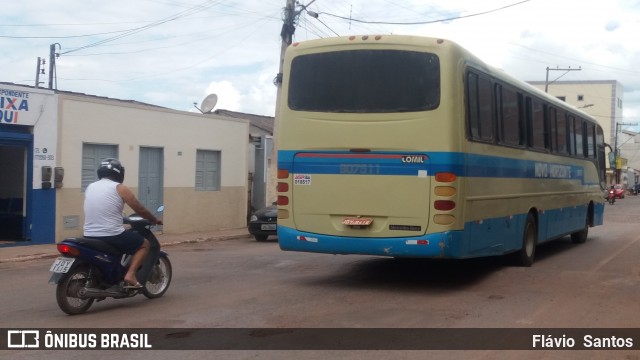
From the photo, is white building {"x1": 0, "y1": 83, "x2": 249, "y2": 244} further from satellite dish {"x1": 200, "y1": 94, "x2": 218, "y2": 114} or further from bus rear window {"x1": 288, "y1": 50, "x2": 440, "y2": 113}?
bus rear window {"x1": 288, "y1": 50, "x2": 440, "y2": 113}

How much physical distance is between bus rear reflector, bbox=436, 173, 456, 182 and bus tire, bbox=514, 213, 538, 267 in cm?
371

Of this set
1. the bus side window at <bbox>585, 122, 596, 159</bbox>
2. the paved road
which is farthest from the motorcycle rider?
the bus side window at <bbox>585, 122, 596, 159</bbox>

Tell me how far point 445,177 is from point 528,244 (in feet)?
14.0

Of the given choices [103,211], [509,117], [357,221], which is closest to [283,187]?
[357,221]

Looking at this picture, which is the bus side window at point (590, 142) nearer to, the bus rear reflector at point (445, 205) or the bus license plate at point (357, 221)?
the bus rear reflector at point (445, 205)

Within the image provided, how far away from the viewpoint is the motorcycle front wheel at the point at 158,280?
893 centimetres

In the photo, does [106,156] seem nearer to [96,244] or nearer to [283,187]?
[283,187]

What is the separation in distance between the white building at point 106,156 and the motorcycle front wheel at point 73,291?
29.1 ft

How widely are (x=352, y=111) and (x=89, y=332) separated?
15.4 ft

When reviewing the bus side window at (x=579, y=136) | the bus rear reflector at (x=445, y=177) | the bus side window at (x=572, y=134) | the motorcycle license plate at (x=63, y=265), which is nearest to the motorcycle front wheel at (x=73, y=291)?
the motorcycle license plate at (x=63, y=265)

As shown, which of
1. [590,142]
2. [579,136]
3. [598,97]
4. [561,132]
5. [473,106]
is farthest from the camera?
[598,97]

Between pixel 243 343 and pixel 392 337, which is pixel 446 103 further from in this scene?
pixel 243 343

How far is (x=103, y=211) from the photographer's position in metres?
8.05

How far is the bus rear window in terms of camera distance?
31.0 ft
